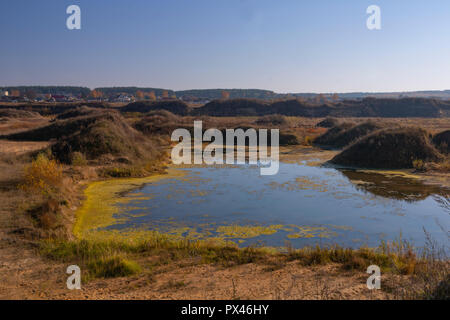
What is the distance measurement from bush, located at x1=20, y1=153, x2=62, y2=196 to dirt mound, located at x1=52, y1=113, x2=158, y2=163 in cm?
549

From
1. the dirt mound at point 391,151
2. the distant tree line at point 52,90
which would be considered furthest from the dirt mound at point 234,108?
the distant tree line at point 52,90

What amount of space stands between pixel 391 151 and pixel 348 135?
1076 cm

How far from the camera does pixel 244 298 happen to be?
618 centimetres

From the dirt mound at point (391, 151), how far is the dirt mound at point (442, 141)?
1.51m

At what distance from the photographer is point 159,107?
84062 mm

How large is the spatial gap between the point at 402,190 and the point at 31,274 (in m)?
14.3

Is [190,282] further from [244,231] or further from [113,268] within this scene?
[244,231]

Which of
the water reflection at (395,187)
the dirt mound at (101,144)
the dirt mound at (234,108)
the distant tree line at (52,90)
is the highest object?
the distant tree line at (52,90)

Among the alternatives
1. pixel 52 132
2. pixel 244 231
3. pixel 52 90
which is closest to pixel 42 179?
pixel 244 231

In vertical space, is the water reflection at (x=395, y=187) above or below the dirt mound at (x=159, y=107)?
below

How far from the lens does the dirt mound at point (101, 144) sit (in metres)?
21.2

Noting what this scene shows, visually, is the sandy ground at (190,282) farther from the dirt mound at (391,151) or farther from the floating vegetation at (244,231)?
the dirt mound at (391,151)

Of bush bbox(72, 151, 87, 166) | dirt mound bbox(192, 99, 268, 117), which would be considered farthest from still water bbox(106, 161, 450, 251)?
dirt mound bbox(192, 99, 268, 117)
